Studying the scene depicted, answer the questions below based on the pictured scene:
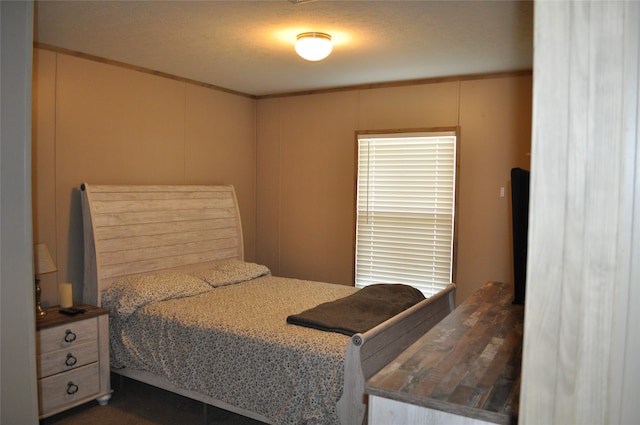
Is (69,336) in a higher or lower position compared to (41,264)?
lower

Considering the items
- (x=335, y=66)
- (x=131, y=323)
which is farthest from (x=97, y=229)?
(x=335, y=66)

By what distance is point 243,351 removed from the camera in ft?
9.71

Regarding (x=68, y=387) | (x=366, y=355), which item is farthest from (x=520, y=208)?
(x=68, y=387)

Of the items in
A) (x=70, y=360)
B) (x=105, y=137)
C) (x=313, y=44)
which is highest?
(x=313, y=44)

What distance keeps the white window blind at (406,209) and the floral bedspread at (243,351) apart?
1218 mm

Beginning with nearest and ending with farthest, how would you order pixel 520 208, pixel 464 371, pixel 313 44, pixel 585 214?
pixel 585 214
pixel 464 371
pixel 520 208
pixel 313 44

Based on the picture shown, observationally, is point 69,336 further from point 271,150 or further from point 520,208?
point 271,150

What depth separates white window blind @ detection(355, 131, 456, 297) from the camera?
4.67 metres

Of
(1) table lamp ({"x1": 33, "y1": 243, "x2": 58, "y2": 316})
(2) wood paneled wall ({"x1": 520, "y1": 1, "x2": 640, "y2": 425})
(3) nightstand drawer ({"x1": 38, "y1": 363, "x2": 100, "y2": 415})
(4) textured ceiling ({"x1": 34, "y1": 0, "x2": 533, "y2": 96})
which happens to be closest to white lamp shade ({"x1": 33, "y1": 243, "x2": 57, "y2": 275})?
(1) table lamp ({"x1": 33, "y1": 243, "x2": 58, "y2": 316})

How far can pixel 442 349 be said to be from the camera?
1.75 metres

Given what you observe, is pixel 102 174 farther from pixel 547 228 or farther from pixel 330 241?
pixel 547 228

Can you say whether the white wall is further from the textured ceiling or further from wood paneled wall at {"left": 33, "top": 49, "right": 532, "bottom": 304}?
wood paneled wall at {"left": 33, "top": 49, "right": 532, "bottom": 304}

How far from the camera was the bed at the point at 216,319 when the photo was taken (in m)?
2.68

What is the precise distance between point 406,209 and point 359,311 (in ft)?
6.24
